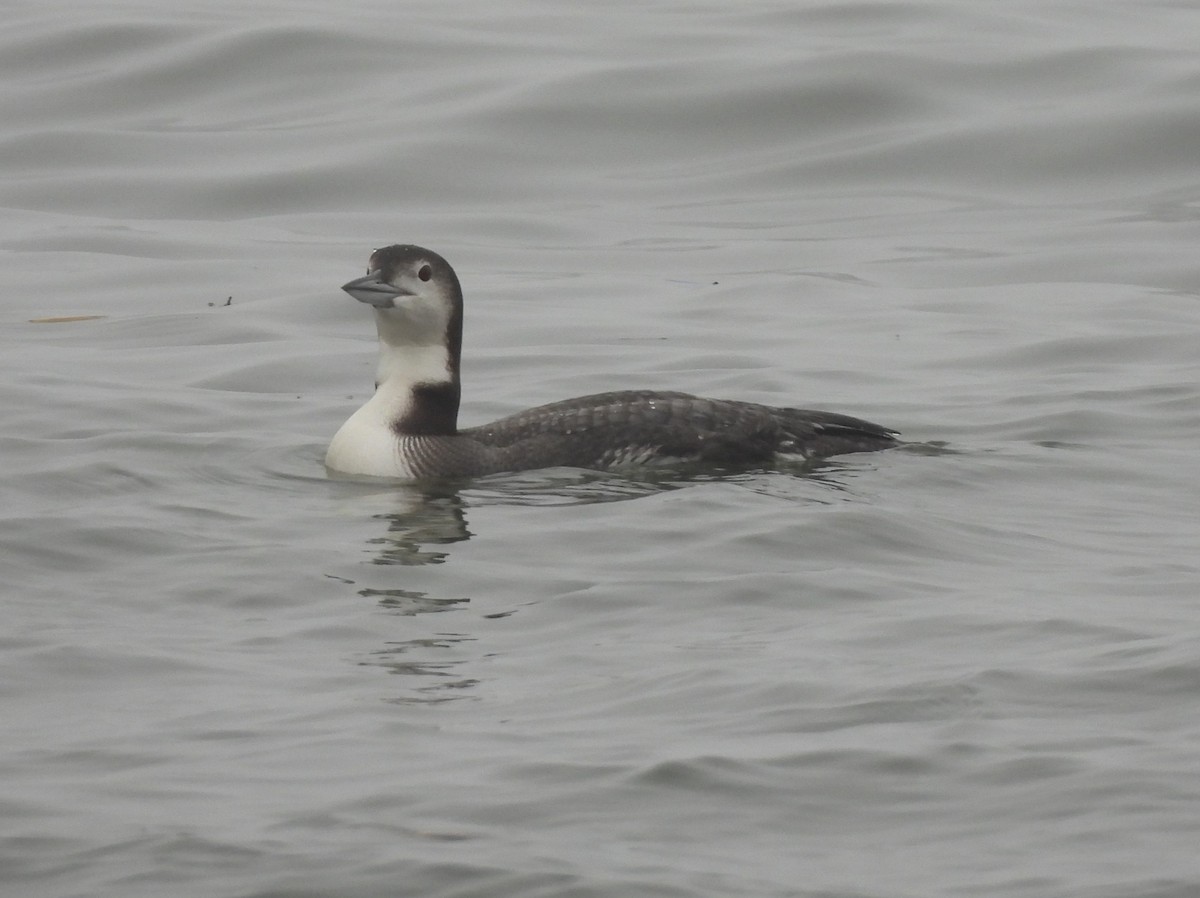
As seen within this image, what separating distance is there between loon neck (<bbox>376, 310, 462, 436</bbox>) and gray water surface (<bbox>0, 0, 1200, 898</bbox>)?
416 mm

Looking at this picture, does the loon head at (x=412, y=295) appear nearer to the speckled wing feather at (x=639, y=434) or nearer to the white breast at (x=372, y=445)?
the white breast at (x=372, y=445)

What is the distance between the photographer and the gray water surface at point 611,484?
484 cm

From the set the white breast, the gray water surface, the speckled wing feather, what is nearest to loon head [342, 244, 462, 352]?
the white breast

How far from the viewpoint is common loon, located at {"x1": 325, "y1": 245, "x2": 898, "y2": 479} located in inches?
350

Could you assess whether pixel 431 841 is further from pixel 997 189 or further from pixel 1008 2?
pixel 1008 2

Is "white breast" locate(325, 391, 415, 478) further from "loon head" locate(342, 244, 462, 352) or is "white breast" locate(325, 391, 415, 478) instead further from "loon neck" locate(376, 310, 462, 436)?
"loon head" locate(342, 244, 462, 352)

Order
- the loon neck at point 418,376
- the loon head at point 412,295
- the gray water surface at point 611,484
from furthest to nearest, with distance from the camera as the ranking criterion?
the loon neck at point 418,376 → the loon head at point 412,295 → the gray water surface at point 611,484

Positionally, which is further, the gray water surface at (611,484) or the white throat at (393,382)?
the white throat at (393,382)

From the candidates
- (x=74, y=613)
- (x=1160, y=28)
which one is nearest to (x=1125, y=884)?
(x=74, y=613)

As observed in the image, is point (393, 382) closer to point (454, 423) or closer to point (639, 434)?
point (454, 423)

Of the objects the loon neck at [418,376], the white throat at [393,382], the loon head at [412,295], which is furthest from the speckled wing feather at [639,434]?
the loon head at [412,295]

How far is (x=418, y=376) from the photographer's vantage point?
29.9ft

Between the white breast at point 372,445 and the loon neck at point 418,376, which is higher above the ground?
the loon neck at point 418,376

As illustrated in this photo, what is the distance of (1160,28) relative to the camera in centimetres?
2067
